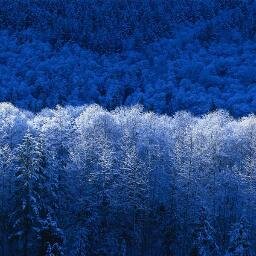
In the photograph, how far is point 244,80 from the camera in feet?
655

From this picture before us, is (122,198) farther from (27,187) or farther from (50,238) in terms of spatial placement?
(27,187)

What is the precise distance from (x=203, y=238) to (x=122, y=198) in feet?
34.3

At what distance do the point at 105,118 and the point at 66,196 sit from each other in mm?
25952

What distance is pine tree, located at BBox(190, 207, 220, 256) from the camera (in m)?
58.7

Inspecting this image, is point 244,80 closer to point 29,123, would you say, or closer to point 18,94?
point 18,94

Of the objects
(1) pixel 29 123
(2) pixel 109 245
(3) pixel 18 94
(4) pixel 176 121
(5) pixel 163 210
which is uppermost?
(3) pixel 18 94

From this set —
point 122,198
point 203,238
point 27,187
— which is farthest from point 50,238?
point 203,238

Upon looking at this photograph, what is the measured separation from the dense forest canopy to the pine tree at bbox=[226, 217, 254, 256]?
114 mm

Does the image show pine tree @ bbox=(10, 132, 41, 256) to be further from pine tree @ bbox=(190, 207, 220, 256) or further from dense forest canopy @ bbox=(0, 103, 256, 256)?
pine tree @ bbox=(190, 207, 220, 256)

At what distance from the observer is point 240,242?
58500 mm

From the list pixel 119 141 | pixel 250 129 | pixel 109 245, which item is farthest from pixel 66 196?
pixel 250 129

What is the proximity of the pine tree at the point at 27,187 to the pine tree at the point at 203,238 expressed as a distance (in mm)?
17339

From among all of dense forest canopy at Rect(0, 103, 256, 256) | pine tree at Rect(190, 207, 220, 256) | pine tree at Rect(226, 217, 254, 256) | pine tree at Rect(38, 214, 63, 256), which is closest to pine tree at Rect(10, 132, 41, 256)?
dense forest canopy at Rect(0, 103, 256, 256)

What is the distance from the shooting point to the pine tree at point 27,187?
54.8 m
